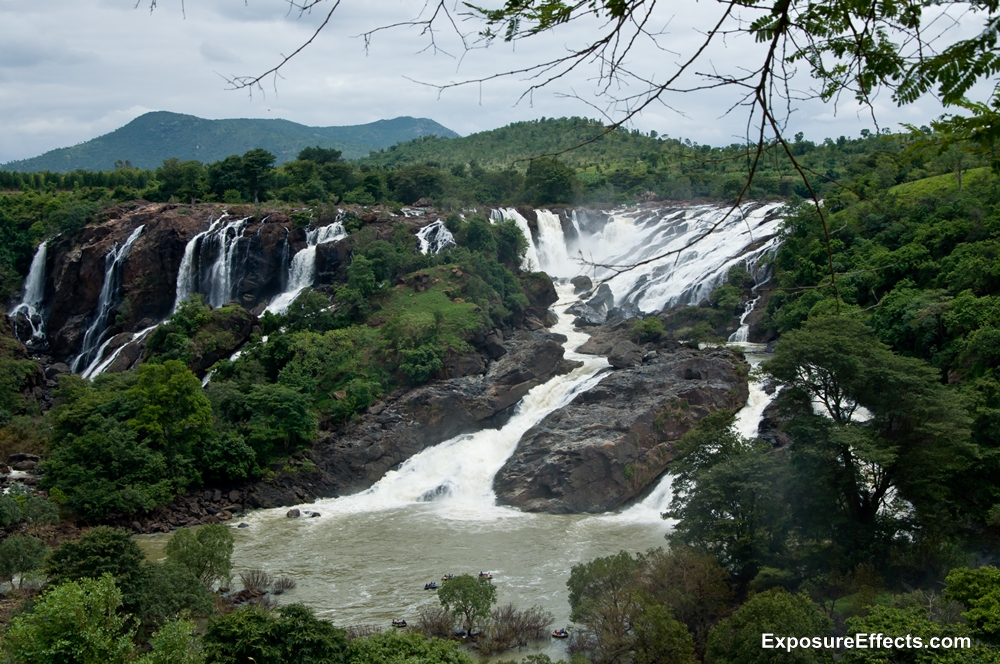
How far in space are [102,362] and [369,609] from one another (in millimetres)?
19431

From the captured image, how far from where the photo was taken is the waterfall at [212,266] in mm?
32188

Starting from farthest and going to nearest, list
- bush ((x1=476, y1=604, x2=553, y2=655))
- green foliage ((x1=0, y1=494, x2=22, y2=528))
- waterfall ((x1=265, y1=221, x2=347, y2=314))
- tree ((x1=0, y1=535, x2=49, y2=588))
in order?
waterfall ((x1=265, y1=221, x2=347, y2=314)) < green foliage ((x1=0, y1=494, x2=22, y2=528)) < tree ((x1=0, y1=535, x2=49, y2=588)) < bush ((x1=476, y1=604, x2=553, y2=655))

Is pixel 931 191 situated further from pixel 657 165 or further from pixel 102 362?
pixel 102 362

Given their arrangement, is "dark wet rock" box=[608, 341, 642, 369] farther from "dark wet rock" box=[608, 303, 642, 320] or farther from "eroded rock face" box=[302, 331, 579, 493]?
"dark wet rock" box=[608, 303, 642, 320]

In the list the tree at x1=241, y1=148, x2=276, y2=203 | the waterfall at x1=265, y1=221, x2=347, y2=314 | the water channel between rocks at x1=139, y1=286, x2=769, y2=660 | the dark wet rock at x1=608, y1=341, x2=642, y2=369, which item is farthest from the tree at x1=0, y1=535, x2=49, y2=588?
the tree at x1=241, y1=148, x2=276, y2=203

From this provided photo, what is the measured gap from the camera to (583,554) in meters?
17.0

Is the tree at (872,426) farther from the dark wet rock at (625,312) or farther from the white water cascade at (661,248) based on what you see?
the dark wet rock at (625,312)

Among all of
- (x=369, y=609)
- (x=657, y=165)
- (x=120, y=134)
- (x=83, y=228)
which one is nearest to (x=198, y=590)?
(x=369, y=609)

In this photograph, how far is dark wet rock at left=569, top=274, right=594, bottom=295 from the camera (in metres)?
36.0

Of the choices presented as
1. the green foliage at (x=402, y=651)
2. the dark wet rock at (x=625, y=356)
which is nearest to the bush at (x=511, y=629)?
the green foliage at (x=402, y=651)

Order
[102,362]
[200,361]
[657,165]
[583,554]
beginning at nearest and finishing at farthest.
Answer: [583,554], [200,361], [102,362], [657,165]

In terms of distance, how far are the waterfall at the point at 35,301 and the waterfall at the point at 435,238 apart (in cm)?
1625

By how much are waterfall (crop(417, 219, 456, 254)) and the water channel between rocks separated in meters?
10.2

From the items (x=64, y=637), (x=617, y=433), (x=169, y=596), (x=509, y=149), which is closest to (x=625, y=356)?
(x=617, y=433)
